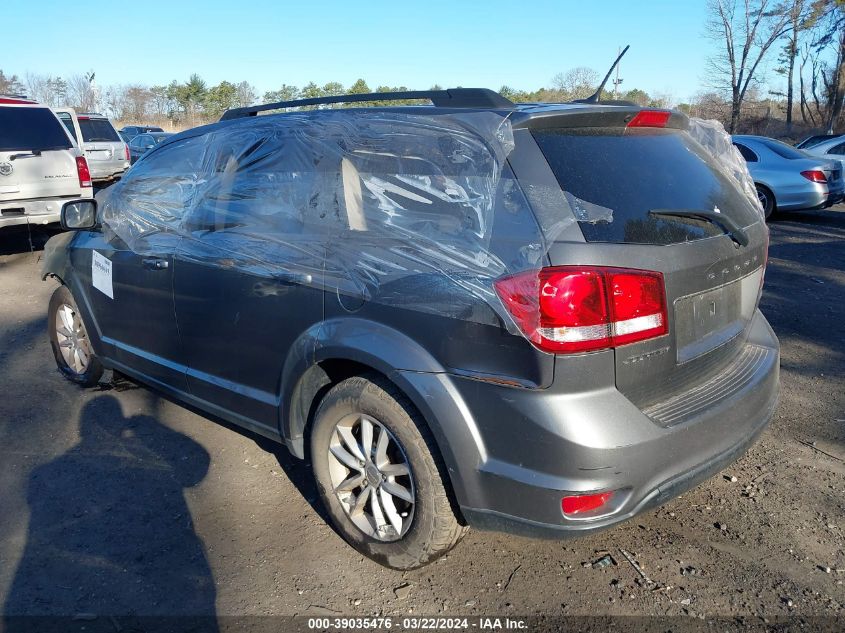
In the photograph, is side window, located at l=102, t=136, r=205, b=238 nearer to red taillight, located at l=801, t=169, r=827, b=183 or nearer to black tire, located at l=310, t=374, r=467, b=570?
black tire, located at l=310, t=374, r=467, b=570

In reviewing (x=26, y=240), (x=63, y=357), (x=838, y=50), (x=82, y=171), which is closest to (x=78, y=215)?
(x=63, y=357)

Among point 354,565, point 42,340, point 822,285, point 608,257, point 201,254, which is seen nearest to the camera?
point 608,257

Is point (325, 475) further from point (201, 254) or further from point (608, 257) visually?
point (608, 257)

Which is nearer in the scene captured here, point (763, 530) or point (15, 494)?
point (763, 530)

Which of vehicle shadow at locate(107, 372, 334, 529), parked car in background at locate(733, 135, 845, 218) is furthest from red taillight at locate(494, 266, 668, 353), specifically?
parked car in background at locate(733, 135, 845, 218)

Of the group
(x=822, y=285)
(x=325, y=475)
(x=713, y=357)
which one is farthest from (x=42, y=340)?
(x=822, y=285)

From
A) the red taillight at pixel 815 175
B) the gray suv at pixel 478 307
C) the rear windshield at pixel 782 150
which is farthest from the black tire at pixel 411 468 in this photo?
the rear windshield at pixel 782 150

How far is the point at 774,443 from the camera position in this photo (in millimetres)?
3799

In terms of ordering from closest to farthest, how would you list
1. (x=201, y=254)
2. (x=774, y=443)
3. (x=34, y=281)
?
(x=201, y=254), (x=774, y=443), (x=34, y=281)

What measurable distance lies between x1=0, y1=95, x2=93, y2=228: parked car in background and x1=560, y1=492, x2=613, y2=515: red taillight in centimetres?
802

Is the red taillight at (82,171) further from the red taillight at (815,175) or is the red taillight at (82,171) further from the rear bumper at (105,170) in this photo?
the red taillight at (815,175)

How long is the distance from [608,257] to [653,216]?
0.37 meters

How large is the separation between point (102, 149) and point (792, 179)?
15.0 metres

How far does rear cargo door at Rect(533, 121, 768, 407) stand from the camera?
2303mm
